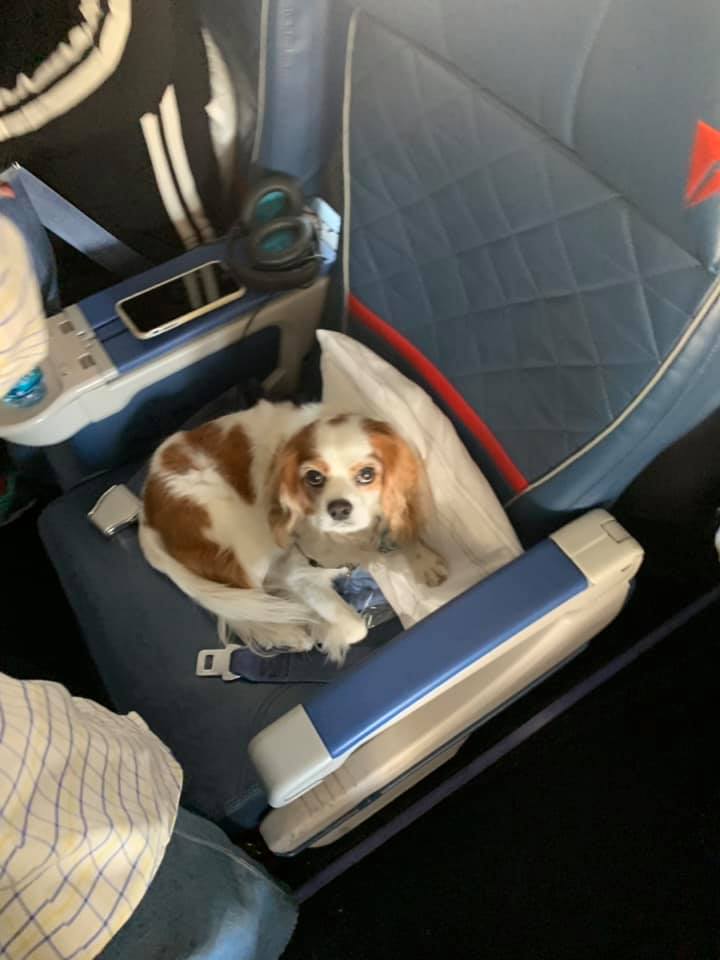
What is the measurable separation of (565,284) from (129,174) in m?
0.91

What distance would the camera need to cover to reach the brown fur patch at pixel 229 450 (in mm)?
1259

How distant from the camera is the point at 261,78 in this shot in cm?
110

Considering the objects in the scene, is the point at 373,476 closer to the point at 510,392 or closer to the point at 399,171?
the point at 510,392

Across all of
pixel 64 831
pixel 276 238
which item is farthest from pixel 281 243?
pixel 64 831

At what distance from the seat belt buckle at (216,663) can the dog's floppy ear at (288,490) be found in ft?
0.65

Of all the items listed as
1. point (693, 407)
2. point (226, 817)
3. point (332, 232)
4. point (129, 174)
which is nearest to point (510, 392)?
point (693, 407)

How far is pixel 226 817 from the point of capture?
1099 mm

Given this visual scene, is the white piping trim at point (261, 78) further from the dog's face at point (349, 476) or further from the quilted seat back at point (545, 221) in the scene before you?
the dog's face at point (349, 476)

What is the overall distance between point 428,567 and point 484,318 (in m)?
0.41

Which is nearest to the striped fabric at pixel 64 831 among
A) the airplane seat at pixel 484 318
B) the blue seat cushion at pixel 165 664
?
the airplane seat at pixel 484 318

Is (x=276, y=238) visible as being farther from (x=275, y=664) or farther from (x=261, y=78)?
(x=275, y=664)

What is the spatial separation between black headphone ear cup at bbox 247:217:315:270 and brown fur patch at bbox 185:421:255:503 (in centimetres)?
28

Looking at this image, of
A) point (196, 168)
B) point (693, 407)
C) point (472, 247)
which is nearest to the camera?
point (693, 407)

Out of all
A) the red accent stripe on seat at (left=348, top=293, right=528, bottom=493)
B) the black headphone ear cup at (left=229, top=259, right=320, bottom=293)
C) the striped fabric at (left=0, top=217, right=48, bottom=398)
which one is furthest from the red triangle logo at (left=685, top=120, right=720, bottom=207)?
the striped fabric at (left=0, top=217, right=48, bottom=398)
